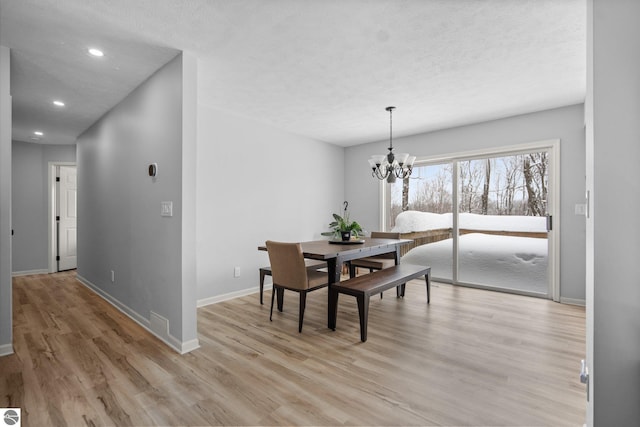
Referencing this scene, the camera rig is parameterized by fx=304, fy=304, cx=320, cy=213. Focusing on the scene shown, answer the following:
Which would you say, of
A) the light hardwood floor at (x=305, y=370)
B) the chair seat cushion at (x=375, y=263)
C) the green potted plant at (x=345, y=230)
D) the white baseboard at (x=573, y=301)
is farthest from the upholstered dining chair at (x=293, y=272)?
the white baseboard at (x=573, y=301)

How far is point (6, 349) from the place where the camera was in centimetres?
238

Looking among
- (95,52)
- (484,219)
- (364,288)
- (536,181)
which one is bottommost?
(364,288)

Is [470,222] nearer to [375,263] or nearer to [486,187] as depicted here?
[486,187]

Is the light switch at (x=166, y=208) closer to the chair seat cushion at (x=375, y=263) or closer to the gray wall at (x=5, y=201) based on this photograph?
the gray wall at (x=5, y=201)

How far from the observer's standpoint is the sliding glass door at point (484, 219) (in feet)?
13.3

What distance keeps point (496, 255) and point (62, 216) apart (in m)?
7.54

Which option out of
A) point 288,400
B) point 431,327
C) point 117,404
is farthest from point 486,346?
point 117,404

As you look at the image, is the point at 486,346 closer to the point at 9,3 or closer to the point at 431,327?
the point at 431,327

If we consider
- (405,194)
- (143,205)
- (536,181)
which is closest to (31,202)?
(143,205)

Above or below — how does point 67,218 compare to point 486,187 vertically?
below

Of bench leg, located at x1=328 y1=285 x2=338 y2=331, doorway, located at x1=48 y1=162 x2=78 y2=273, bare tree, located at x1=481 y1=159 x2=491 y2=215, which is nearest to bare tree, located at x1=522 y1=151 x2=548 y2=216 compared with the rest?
bare tree, located at x1=481 y1=159 x2=491 y2=215

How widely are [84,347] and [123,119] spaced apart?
7.63ft

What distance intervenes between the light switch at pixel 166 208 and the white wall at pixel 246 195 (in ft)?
3.35

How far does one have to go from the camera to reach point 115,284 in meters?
3.55
